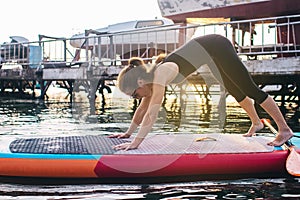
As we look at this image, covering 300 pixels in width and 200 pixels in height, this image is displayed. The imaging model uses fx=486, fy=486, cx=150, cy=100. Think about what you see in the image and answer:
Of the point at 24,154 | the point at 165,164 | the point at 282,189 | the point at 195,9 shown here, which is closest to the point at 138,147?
the point at 165,164

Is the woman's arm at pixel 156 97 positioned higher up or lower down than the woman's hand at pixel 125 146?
higher up

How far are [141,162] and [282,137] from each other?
4.72 feet

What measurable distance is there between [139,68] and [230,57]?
0.96m

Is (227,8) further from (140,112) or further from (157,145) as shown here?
(157,145)

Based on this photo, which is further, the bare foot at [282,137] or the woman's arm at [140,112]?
the woman's arm at [140,112]

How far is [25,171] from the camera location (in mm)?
4086

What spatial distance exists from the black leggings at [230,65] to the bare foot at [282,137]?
38 cm

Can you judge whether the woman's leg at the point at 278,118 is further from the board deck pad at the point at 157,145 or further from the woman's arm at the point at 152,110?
the woman's arm at the point at 152,110

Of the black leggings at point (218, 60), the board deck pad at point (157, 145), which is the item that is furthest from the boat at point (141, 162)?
the black leggings at point (218, 60)

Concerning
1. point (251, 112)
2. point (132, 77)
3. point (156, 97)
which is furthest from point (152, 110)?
point (251, 112)

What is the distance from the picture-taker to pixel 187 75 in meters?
4.58

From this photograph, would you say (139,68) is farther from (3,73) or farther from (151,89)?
(3,73)

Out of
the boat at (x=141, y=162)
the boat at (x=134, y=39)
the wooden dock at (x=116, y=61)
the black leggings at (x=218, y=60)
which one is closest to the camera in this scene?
the boat at (x=141, y=162)

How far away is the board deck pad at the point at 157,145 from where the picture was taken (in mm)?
4312
